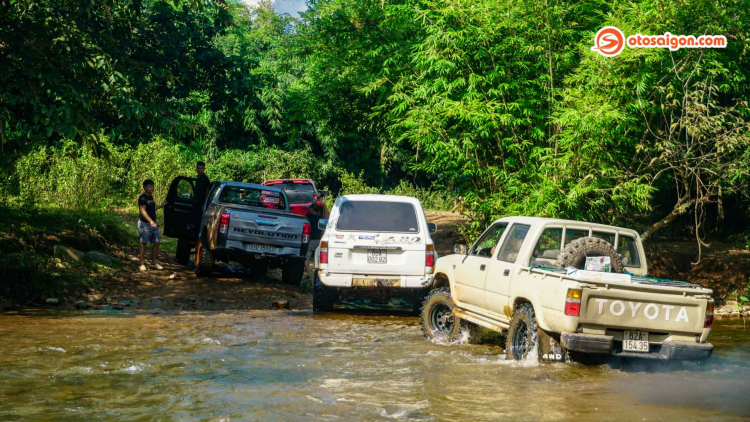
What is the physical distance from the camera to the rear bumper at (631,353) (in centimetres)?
772

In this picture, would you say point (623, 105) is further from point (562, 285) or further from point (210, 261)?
point (210, 261)

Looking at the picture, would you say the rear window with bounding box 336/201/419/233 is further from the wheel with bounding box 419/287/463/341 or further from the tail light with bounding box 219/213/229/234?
the tail light with bounding box 219/213/229/234

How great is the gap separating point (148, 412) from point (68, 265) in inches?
353

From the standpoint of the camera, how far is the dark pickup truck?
47.6ft

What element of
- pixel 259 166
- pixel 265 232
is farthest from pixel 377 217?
pixel 259 166

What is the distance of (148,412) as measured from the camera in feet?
20.7

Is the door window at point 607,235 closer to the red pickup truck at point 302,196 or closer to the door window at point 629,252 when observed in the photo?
the door window at point 629,252

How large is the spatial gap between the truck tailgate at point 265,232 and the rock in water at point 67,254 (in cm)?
301


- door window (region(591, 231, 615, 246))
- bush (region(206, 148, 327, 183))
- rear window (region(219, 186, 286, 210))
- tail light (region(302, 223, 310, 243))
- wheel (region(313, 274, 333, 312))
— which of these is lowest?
wheel (region(313, 274, 333, 312))

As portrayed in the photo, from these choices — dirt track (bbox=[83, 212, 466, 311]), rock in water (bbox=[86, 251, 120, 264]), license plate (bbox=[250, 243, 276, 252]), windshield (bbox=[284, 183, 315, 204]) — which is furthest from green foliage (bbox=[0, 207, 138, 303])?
windshield (bbox=[284, 183, 315, 204])

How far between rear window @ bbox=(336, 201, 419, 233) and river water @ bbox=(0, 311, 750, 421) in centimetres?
196

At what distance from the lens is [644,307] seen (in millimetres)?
7871
